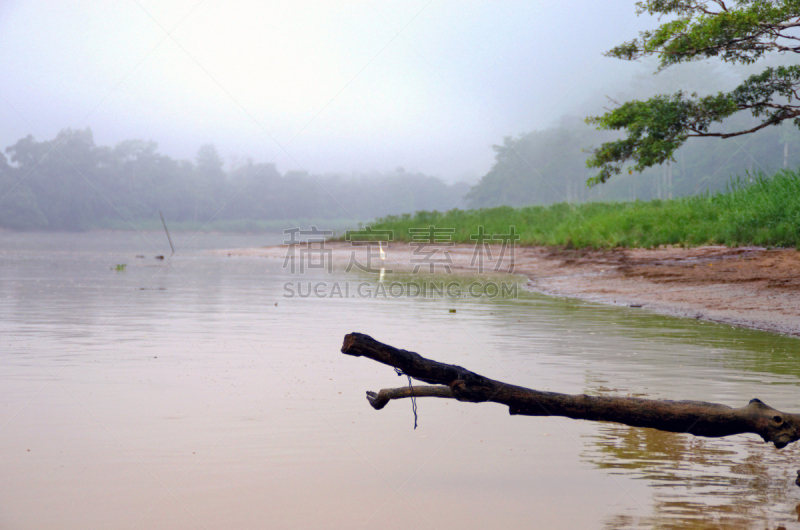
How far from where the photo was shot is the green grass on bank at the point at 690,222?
680 inches

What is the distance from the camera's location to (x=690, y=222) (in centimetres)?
2133

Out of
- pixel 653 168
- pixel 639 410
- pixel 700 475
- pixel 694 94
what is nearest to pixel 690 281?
pixel 694 94

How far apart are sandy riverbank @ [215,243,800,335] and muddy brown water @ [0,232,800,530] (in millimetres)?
1886

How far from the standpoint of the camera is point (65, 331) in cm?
960

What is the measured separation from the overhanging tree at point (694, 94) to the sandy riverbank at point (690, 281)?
2.71m

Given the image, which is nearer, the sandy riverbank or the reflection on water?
the reflection on water

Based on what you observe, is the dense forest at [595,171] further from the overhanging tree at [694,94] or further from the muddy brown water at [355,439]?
the muddy brown water at [355,439]

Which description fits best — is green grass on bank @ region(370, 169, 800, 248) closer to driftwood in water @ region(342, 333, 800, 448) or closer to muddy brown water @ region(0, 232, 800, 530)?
muddy brown water @ region(0, 232, 800, 530)

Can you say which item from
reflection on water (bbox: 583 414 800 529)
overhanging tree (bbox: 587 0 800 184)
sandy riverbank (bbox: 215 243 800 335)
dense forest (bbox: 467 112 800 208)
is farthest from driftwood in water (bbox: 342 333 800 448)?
dense forest (bbox: 467 112 800 208)

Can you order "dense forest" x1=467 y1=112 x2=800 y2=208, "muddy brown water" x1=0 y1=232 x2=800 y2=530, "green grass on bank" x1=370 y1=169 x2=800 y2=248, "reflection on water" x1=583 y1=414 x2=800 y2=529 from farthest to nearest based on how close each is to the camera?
1. "dense forest" x1=467 y1=112 x2=800 y2=208
2. "green grass on bank" x1=370 y1=169 x2=800 y2=248
3. "muddy brown water" x1=0 y1=232 x2=800 y2=530
4. "reflection on water" x1=583 y1=414 x2=800 y2=529

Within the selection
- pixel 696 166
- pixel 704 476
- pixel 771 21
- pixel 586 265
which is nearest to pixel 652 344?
pixel 704 476

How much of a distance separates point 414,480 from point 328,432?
1047 millimetres

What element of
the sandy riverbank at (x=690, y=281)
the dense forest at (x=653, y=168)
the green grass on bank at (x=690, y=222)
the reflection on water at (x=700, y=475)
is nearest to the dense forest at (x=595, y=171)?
the dense forest at (x=653, y=168)

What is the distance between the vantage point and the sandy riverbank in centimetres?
1146
